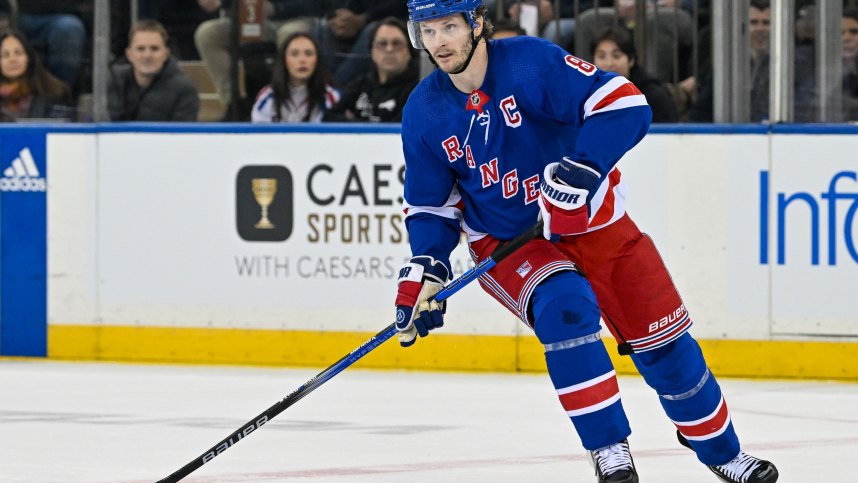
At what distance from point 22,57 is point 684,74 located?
8.80 ft

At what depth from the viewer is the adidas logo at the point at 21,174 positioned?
281 inches

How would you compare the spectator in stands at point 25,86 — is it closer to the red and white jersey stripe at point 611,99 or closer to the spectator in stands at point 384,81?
the spectator in stands at point 384,81

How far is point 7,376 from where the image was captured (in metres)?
6.69

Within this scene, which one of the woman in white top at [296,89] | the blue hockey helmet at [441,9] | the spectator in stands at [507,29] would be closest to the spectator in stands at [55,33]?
the woman in white top at [296,89]

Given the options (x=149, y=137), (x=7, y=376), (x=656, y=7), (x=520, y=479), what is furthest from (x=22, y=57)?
(x=520, y=479)

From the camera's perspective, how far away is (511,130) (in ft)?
12.9

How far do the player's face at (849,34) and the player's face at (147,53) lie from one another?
2588 mm

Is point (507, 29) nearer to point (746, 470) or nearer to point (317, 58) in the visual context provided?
point (317, 58)

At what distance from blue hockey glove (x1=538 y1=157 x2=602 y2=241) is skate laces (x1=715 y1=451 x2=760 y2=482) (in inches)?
27.2

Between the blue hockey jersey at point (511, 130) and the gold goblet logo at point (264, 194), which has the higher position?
the blue hockey jersey at point (511, 130)

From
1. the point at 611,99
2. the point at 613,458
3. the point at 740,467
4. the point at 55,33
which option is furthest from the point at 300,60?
the point at 613,458

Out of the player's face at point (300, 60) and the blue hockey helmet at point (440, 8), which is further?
the player's face at point (300, 60)

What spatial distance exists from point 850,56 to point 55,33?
10.2ft

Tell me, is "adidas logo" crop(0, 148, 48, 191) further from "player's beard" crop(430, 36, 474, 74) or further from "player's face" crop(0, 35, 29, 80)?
"player's beard" crop(430, 36, 474, 74)
